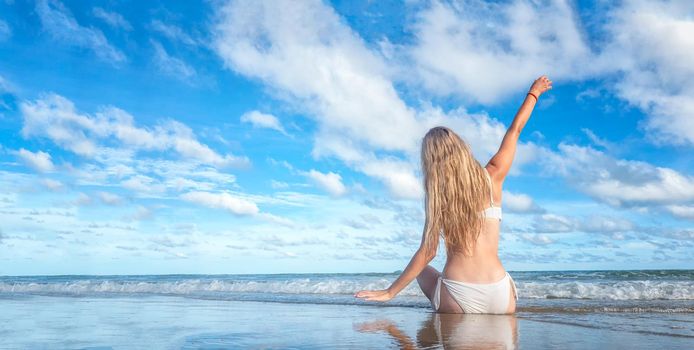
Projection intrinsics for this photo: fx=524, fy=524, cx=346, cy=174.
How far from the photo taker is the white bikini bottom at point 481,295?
425cm

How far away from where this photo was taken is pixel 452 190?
13.0ft

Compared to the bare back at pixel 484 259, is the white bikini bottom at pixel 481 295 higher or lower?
lower

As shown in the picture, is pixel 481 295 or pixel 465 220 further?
pixel 481 295

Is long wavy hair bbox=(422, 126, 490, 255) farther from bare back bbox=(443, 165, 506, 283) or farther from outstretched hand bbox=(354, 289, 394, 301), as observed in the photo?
Result: outstretched hand bbox=(354, 289, 394, 301)

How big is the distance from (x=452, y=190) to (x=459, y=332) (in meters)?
1.03

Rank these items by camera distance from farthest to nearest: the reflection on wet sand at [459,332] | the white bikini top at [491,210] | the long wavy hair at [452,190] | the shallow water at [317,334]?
the white bikini top at [491,210], the long wavy hair at [452,190], the shallow water at [317,334], the reflection on wet sand at [459,332]

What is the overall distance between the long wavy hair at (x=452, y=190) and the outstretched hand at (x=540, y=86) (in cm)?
94

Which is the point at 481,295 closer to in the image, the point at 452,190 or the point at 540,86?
the point at 452,190

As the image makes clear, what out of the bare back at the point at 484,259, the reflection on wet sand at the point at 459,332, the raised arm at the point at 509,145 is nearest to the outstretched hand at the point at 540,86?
the raised arm at the point at 509,145

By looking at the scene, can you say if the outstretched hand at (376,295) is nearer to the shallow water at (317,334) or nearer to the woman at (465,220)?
the woman at (465,220)

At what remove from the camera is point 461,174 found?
3.96 meters

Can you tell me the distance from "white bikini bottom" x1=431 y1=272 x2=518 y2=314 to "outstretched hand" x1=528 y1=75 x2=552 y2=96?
158cm

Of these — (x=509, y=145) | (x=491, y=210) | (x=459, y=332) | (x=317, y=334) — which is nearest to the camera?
(x=459, y=332)

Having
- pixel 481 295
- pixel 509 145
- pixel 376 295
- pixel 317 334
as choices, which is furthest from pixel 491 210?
pixel 317 334
